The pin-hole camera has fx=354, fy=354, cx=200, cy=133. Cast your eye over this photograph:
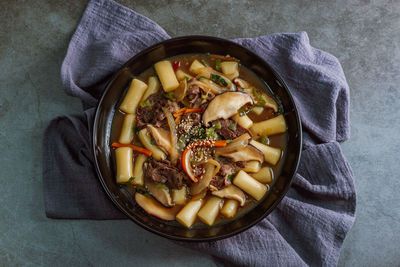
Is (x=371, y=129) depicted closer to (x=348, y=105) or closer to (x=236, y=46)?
(x=348, y=105)

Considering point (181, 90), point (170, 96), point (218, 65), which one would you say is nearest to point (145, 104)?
point (170, 96)

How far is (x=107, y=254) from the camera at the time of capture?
11.1 feet

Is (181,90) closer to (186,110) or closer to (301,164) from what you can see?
(186,110)

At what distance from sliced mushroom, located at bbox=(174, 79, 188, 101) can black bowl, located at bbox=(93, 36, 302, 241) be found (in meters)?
0.38

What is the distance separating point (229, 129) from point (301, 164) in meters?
0.83

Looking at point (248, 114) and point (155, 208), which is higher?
point (248, 114)

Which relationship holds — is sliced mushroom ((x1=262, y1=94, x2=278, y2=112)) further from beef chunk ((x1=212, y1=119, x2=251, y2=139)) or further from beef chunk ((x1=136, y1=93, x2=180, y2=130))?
beef chunk ((x1=136, y1=93, x2=180, y2=130))

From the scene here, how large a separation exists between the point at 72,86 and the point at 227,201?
5.79ft

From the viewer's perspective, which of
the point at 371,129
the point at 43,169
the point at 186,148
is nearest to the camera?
the point at 186,148

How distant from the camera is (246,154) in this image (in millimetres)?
3078

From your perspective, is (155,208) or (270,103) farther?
(270,103)

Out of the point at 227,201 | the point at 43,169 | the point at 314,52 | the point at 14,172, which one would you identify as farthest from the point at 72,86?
the point at 314,52

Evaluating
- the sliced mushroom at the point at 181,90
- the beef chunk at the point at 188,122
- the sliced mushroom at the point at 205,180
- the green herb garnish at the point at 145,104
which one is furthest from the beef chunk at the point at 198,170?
the green herb garnish at the point at 145,104

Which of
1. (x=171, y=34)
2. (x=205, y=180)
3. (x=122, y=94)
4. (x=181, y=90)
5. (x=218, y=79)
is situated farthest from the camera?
(x=171, y=34)
